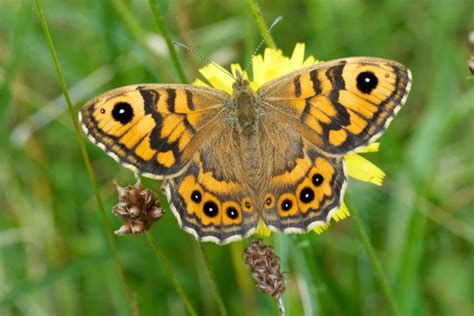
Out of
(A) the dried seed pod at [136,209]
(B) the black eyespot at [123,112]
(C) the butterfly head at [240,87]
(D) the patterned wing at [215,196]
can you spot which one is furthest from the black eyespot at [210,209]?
(C) the butterfly head at [240,87]

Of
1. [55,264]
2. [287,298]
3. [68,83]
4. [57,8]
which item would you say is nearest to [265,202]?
[287,298]

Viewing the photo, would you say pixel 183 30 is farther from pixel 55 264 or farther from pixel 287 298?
pixel 287 298

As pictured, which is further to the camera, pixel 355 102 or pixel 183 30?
pixel 183 30

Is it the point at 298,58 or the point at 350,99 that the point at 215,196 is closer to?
the point at 350,99

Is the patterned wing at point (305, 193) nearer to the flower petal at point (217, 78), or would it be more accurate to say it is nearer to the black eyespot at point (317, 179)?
the black eyespot at point (317, 179)

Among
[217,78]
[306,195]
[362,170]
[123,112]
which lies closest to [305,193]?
[306,195]
